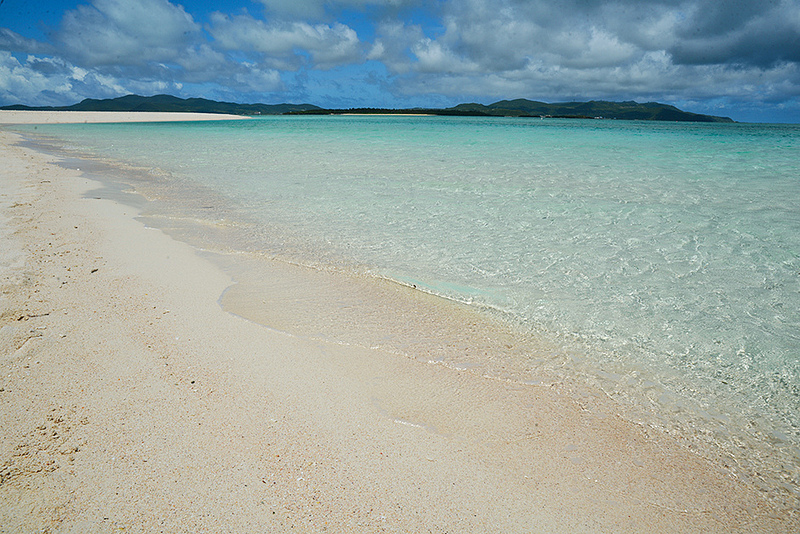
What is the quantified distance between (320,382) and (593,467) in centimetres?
159

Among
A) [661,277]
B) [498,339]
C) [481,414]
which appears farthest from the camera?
[661,277]

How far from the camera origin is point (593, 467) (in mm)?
2115

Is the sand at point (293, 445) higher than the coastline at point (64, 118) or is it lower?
lower

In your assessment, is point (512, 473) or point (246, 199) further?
point (246, 199)

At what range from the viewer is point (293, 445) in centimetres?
214

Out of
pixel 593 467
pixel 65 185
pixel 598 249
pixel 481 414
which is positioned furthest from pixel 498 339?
pixel 65 185

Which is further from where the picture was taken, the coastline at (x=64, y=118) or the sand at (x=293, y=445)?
the coastline at (x=64, y=118)

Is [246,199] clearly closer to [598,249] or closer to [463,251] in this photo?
[463,251]

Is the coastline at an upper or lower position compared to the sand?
upper

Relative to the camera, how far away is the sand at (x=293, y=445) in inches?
70.3

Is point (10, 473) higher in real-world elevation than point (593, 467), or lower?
higher

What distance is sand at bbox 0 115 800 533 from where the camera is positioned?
5.86ft

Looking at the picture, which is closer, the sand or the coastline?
the sand

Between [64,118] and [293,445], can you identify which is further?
[64,118]
